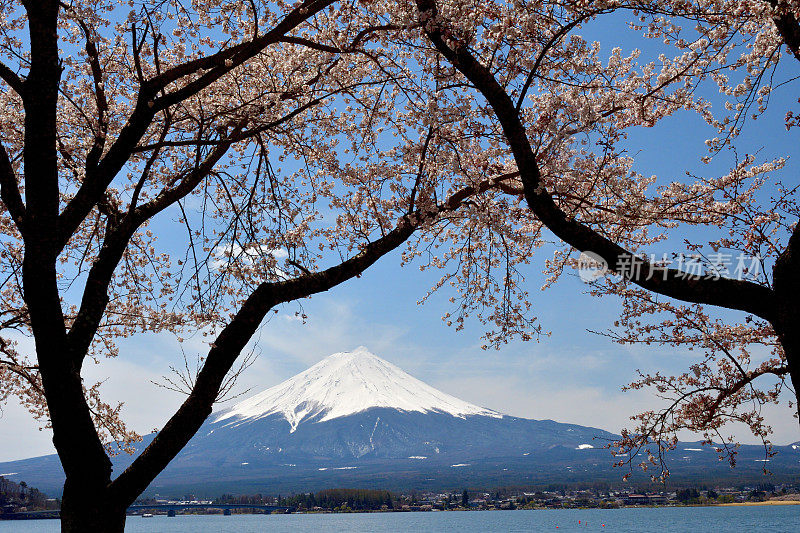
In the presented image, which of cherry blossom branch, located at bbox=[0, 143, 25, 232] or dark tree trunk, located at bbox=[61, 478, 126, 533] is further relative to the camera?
cherry blossom branch, located at bbox=[0, 143, 25, 232]

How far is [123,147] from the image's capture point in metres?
3.94

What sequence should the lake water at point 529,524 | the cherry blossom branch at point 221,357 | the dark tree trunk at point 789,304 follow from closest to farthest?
the dark tree trunk at point 789,304, the cherry blossom branch at point 221,357, the lake water at point 529,524

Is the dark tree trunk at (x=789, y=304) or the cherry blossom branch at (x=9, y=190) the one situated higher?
the cherry blossom branch at (x=9, y=190)

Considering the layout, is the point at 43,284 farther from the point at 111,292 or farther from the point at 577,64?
the point at 577,64

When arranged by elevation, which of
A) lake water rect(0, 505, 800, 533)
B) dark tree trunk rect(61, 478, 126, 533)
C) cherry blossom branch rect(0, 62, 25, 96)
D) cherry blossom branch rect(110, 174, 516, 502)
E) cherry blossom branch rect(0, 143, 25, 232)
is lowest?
lake water rect(0, 505, 800, 533)

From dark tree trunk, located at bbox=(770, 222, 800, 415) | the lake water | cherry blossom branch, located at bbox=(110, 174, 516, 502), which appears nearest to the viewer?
dark tree trunk, located at bbox=(770, 222, 800, 415)

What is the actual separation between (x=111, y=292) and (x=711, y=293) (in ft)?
18.8

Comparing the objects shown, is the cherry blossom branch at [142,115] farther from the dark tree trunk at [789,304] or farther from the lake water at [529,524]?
the lake water at [529,524]

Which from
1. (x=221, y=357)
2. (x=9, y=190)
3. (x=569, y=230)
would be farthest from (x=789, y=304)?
(x=9, y=190)

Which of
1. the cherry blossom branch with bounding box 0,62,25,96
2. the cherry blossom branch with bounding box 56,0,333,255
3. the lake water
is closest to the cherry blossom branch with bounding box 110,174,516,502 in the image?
the cherry blossom branch with bounding box 56,0,333,255

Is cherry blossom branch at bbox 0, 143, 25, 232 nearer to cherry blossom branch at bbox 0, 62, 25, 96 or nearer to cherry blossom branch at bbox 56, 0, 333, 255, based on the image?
cherry blossom branch at bbox 56, 0, 333, 255

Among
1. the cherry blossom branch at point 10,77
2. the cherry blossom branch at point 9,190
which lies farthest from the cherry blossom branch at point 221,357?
the cherry blossom branch at point 10,77

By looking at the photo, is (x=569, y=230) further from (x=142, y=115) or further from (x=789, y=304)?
(x=142, y=115)

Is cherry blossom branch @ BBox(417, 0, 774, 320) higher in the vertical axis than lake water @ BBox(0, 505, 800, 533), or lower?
higher
